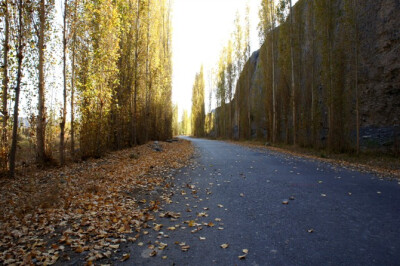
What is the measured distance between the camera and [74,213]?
4340 mm

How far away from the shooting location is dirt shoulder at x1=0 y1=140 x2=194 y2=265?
309 cm

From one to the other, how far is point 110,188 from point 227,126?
1434 inches

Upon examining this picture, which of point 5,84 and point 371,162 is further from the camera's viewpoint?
point 371,162

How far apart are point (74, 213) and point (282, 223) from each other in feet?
12.5

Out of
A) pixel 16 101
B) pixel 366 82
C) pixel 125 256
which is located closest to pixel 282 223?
pixel 125 256

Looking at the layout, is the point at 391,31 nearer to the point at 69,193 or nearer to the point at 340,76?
the point at 340,76

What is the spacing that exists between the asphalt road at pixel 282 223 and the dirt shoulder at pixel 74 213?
500 mm

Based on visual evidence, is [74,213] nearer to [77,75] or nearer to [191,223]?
[191,223]

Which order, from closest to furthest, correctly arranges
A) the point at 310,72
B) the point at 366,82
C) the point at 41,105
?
the point at 41,105
the point at 366,82
the point at 310,72

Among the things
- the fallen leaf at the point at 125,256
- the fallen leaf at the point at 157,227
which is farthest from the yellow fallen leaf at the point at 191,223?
the fallen leaf at the point at 125,256

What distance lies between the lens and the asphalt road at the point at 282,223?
287cm

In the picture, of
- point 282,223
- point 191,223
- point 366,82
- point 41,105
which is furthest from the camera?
point 366,82

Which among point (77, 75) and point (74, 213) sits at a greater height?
point (77, 75)

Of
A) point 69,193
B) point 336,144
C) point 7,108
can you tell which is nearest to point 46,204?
point 69,193
